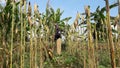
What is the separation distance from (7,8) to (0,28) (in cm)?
80

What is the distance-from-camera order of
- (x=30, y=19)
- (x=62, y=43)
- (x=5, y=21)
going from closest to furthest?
(x=30, y=19) → (x=5, y=21) → (x=62, y=43)

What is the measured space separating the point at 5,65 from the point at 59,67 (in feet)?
8.29

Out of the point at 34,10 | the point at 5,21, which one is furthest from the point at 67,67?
the point at 34,10

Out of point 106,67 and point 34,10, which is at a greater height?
point 34,10

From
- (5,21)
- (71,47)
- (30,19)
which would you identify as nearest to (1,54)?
(5,21)

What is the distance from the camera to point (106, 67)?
957 centimetres

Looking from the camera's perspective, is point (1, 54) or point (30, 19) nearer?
point (30, 19)

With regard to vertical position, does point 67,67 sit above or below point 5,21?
below

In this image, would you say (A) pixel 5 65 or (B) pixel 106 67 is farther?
(B) pixel 106 67

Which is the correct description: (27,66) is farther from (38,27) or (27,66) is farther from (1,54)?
(38,27)

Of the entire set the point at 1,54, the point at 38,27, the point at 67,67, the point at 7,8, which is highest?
the point at 7,8

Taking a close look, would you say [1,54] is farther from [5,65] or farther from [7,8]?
[7,8]

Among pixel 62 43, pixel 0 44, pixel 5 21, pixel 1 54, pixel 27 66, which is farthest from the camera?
pixel 62 43

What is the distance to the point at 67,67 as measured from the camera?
10.1 meters
